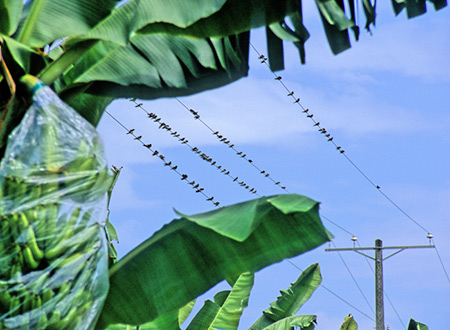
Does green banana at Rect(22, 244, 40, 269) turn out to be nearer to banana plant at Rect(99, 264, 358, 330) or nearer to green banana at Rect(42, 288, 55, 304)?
green banana at Rect(42, 288, 55, 304)

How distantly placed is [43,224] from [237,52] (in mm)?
1867

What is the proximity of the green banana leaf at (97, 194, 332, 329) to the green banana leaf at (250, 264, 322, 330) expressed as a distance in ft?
13.7

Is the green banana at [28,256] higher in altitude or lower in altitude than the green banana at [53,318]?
higher

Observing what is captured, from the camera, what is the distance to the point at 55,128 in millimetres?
2811

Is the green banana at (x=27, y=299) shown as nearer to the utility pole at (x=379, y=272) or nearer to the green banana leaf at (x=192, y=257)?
the green banana leaf at (x=192, y=257)

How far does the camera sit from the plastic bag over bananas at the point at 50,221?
267 centimetres

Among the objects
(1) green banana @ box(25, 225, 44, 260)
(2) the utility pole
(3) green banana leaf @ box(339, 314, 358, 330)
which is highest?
(2) the utility pole

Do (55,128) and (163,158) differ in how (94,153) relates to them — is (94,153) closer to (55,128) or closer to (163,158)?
(55,128)

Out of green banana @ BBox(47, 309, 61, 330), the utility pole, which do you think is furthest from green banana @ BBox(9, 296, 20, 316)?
the utility pole

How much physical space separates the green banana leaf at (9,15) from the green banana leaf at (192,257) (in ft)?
4.47

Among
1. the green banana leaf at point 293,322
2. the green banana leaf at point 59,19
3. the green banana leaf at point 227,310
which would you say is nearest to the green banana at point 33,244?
the green banana leaf at point 59,19

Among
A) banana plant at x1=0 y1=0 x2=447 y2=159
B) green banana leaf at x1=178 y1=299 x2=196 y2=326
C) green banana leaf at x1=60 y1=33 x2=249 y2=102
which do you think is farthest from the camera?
green banana leaf at x1=178 y1=299 x2=196 y2=326

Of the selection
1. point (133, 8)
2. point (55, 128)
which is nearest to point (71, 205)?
point (55, 128)

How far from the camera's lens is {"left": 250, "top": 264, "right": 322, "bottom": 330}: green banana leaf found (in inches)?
296
